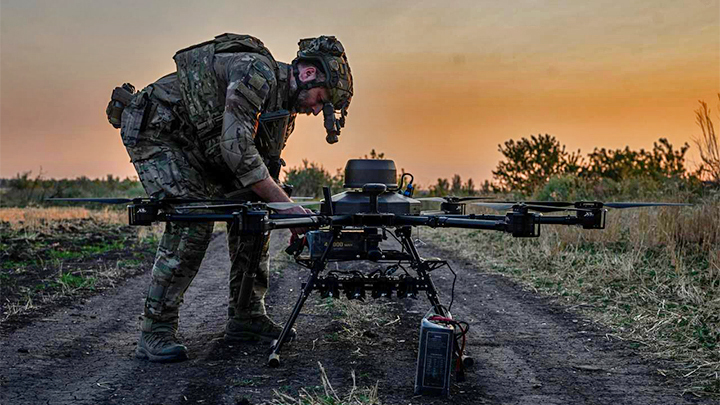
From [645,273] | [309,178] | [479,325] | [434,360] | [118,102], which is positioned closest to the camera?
[434,360]

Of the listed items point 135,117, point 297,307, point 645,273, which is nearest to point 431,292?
point 297,307

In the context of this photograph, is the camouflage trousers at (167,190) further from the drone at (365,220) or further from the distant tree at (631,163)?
the distant tree at (631,163)

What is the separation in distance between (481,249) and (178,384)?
8.51 metres

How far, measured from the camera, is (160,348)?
17.8 ft

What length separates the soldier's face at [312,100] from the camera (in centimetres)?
551

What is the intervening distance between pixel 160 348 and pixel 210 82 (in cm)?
212

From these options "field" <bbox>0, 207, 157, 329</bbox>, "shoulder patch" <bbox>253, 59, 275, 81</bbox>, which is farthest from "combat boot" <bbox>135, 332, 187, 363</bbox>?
"shoulder patch" <bbox>253, 59, 275, 81</bbox>

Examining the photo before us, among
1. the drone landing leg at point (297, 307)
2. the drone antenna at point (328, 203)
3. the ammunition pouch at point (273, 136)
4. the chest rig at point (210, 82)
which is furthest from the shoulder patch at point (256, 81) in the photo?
the drone landing leg at point (297, 307)

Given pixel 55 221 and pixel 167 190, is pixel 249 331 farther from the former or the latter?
pixel 55 221

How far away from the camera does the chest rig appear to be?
18.0 ft

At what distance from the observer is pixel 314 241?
5223 millimetres

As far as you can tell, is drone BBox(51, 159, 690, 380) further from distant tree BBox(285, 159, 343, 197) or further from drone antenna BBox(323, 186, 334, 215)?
distant tree BBox(285, 159, 343, 197)

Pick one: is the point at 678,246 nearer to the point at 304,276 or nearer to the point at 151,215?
the point at 304,276

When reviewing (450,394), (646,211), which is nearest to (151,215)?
(450,394)
